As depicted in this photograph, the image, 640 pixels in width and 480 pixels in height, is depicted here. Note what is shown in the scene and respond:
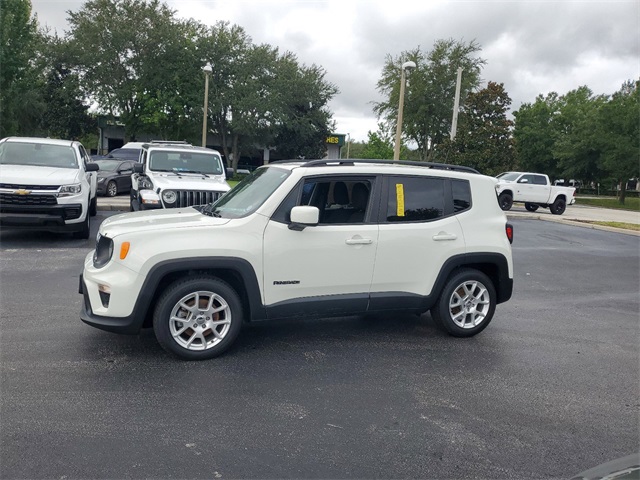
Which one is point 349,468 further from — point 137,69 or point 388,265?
point 137,69

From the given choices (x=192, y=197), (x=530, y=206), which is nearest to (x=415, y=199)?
(x=192, y=197)

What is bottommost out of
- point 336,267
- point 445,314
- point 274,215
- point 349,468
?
point 349,468

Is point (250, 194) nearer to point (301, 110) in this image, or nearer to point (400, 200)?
point (400, 200)

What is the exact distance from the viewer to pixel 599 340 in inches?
245

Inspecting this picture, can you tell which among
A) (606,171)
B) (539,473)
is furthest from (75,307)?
(606,171)

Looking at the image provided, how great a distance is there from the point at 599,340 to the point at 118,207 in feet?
44.8

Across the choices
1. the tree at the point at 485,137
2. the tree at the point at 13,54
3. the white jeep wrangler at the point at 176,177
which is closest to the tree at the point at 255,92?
the tree at the point at 13,54

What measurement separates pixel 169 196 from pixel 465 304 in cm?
723

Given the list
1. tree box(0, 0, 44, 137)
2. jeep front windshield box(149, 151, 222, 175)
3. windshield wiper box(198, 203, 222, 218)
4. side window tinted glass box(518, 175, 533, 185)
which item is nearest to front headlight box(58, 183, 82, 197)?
jeep front windshield box(149, 151, 222, 175)

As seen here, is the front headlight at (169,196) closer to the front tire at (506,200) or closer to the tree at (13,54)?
the front tire at (506,200)

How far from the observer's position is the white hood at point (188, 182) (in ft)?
37.5

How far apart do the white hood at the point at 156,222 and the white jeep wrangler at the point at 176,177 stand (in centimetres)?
572

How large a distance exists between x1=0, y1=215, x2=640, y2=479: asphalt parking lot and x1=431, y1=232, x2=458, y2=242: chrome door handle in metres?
1.06

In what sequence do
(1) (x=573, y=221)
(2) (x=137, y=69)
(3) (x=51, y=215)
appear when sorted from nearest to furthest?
(3) (x=51, y=215) → (1) (x=573, y=221) → (2) (x=137, y=69)
